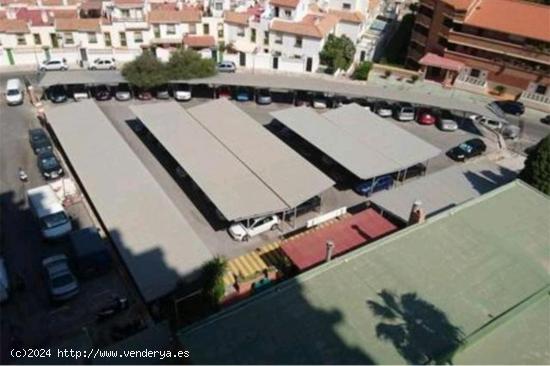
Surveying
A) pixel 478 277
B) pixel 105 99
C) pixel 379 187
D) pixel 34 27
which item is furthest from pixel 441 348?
pixel 34 27

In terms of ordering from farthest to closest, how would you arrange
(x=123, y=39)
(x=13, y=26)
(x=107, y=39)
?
(x=123, y=39) → (x=107, y=39) → (x=13, y=26)

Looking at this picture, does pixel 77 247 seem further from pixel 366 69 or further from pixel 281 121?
pixel 366 69

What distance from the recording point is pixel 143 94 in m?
60.3

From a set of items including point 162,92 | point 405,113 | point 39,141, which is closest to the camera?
point 39,141

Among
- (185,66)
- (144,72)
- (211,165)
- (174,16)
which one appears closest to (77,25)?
(174,16)

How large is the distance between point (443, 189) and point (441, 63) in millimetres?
31850

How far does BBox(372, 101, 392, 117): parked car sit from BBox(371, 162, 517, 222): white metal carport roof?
14.0m

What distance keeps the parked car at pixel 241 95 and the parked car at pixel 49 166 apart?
23.2m

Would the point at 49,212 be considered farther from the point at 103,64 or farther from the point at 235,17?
the point at 235,17

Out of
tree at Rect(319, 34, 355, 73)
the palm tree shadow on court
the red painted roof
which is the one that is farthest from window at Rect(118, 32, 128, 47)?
the palm tree shadow on court

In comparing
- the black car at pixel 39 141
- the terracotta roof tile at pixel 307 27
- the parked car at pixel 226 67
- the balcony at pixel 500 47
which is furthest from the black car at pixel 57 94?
the balcony at pixel 500 47

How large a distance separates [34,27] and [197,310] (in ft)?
177

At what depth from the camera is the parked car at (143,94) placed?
2373 inches

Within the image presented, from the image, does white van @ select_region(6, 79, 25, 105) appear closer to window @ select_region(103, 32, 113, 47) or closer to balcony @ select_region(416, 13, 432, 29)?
window @ select_region(103, 32, 113, 47)
